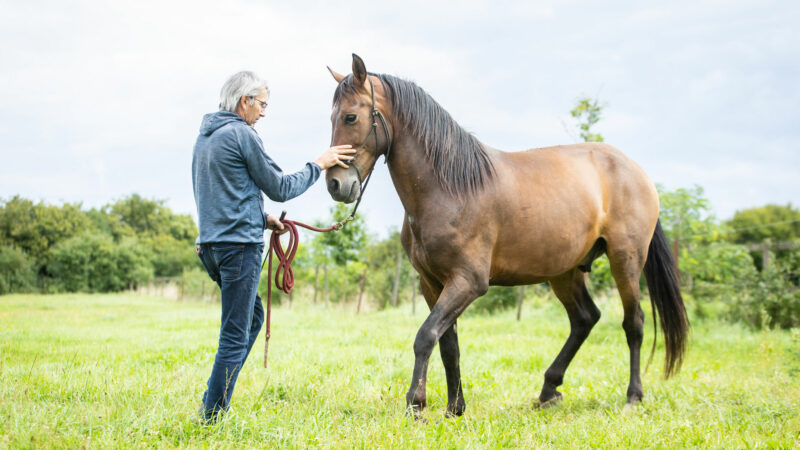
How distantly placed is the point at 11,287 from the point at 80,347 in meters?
30.7

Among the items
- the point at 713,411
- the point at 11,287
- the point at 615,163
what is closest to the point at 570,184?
the point at 615,163

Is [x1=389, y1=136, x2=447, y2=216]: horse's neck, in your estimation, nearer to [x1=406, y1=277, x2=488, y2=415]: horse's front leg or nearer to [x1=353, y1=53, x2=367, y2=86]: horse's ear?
[x1=353, y1=53, x2=367, y2=86]: horse's ear

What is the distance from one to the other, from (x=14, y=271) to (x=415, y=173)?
36.5m

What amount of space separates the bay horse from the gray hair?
54cm

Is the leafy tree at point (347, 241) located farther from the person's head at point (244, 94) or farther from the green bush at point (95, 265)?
the green bush at point (95, 265)

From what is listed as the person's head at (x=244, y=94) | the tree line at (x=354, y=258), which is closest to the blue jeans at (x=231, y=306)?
the person's head at (x=244, y=94)

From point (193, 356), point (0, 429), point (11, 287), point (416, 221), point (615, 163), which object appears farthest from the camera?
point (11, 287)

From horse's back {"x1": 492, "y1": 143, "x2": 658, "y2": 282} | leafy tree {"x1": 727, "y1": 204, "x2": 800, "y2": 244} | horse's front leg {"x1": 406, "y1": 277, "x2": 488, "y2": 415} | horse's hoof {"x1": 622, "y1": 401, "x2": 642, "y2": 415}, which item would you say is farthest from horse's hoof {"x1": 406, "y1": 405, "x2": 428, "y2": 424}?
leafy tree {"x1": 727, "y1": 204, "x2": 800, "y2": 244}

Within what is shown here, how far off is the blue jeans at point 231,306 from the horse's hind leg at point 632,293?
3.02 meters

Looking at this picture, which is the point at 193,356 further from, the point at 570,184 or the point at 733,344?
the point at 733,344

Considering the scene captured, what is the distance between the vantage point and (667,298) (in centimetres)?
504

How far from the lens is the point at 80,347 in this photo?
22.6 feet

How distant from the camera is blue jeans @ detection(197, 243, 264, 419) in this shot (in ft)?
9.92

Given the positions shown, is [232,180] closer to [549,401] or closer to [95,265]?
[549,401]
